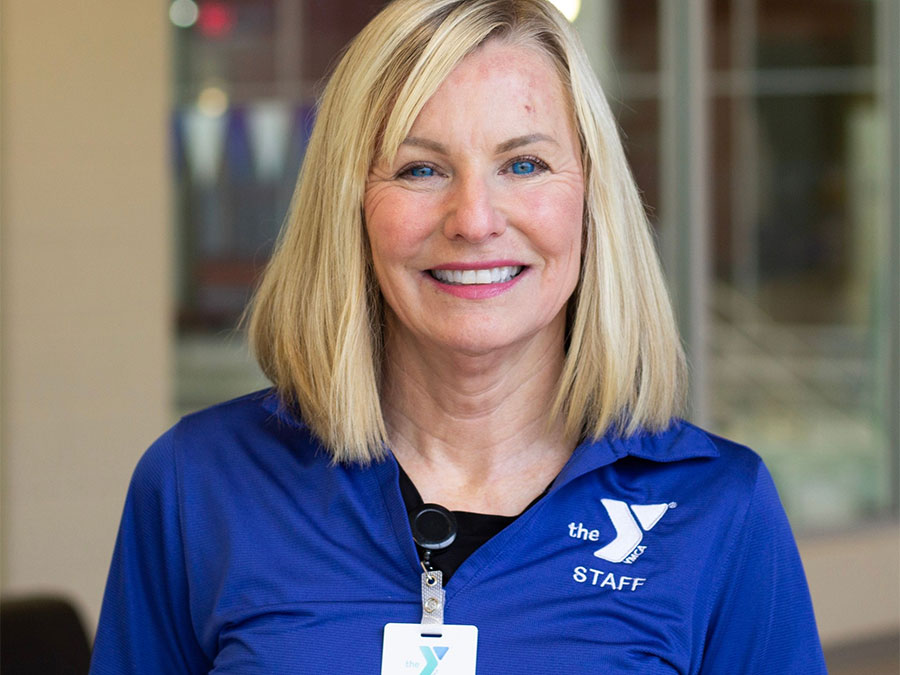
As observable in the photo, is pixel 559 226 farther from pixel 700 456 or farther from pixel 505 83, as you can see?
pixel 700 456

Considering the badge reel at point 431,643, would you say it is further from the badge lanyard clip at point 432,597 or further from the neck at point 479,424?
the neck at point 479,424

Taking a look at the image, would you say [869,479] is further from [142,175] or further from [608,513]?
[608,513]

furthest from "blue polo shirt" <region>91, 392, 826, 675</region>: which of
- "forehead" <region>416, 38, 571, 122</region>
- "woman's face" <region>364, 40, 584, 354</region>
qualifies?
"forehead" <region>416, 38, 571, 122</region>

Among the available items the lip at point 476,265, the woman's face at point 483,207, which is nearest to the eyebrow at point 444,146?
the woman's face at point 483,207

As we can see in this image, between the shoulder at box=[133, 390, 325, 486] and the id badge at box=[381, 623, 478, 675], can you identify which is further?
the shoulder at box=[133, 390, 325, 486]

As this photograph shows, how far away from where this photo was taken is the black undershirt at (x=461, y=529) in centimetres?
143

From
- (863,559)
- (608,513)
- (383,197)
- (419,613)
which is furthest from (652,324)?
(863,559)

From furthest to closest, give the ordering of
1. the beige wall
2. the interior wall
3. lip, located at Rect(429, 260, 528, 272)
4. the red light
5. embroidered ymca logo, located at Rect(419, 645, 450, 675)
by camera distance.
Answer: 1. the red light
2. the interior wall
3. the beige wall
4. lip, located at Rect(429, 260, 528, 272)
5. embroidered ymca logo, located at Rect(419, 645, 450, 675)

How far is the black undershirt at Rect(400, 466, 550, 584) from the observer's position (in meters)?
1.43

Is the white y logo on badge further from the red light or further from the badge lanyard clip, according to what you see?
the red light

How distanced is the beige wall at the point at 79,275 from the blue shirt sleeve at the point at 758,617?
2822 millimetres

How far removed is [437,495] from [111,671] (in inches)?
20.3

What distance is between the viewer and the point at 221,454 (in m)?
1.60

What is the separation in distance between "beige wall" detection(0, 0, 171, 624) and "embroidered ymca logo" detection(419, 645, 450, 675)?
106 inches
